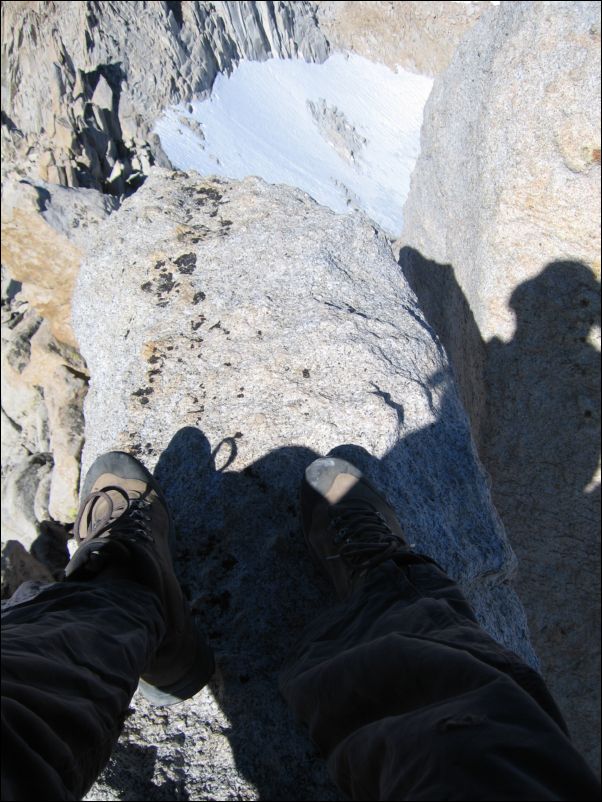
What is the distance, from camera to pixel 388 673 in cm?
134

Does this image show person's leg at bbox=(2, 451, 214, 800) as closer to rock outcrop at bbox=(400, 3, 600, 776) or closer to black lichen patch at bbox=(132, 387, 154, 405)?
black lichen patch at bbox=(132, 387, 154, 405)

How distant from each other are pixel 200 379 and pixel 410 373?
91cm

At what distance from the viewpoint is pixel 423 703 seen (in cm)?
126

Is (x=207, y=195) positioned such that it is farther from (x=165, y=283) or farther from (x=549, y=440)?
(x=549, y=440)

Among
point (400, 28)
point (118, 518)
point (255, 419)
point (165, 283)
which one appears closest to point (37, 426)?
point (165, 283)

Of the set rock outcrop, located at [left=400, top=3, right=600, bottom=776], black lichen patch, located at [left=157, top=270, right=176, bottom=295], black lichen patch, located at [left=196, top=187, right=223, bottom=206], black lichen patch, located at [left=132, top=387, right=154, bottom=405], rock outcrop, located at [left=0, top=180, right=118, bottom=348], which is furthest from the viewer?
rock outcrop, located at [left=0, top=180, right=118, bottom=348]

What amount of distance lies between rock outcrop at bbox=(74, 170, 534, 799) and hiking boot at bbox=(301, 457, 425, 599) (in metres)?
0.13

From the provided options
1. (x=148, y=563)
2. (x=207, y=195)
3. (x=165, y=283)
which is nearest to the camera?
(x=148, y=563)

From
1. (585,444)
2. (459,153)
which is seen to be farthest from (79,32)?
(585,444)

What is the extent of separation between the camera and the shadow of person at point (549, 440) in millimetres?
3760

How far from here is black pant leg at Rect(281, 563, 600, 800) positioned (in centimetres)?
100

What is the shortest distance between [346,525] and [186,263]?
1602mm

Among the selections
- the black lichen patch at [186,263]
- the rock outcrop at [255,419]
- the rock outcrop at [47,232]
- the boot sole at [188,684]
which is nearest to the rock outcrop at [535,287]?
the rock outcrop at [255,419]

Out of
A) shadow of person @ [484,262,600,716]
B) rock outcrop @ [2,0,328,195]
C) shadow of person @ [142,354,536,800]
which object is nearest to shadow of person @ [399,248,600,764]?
shadow of person @ [484,262,600,716]
